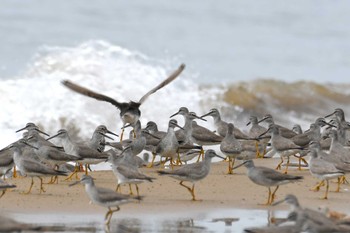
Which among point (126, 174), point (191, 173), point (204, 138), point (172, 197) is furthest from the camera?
point (204, 138)

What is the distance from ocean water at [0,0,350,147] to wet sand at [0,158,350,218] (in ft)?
21.8

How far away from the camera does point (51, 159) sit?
52.4ft

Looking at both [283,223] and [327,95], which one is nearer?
[283,223]

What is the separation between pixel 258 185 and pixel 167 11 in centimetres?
2887

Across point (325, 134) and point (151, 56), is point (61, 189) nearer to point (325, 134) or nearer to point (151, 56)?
point (325, 134)

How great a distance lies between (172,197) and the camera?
1466 cm

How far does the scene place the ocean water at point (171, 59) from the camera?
81.8 ft

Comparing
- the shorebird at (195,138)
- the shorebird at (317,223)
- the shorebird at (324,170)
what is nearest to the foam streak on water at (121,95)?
the shorebird at (195,138)

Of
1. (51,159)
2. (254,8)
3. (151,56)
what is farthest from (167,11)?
(51,159)

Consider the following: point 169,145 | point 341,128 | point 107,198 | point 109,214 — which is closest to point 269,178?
point 109,214

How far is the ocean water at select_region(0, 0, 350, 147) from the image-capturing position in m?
24.9

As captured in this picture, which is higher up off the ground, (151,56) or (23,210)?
(151,56)

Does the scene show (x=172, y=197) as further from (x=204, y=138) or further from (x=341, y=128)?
(x=341, y=128)

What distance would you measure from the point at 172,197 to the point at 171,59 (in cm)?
1949
